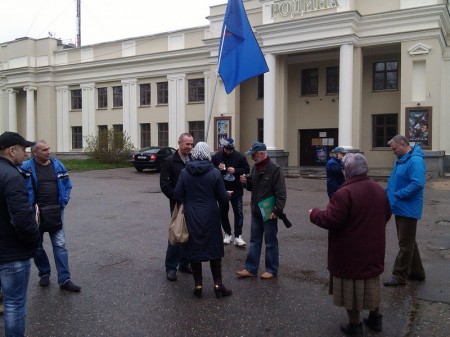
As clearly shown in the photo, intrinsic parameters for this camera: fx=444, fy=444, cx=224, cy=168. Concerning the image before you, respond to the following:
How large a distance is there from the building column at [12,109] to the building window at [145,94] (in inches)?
534

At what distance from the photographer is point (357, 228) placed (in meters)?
4.00

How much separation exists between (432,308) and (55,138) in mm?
37185

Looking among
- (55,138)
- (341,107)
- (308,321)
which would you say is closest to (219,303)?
(308,321)

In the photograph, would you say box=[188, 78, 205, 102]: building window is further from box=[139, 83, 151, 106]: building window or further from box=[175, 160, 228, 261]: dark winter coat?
box=[175, 160, 228, 261]: dark winter coat

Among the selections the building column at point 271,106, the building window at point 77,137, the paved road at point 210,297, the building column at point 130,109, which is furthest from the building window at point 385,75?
the building window at point 77,137

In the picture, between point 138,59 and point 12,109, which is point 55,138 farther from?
point 138,59

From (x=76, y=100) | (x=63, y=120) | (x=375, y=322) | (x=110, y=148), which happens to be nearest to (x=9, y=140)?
(x=375, y=322)

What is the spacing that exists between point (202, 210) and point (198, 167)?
19.5 inches

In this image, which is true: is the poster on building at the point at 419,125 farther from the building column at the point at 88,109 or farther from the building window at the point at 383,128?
the building column at the point at 88,109

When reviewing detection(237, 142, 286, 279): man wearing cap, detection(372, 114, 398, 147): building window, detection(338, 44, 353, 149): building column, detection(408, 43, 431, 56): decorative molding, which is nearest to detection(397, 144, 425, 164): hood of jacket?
detection(237, 142, 286, 279): man wearing cap

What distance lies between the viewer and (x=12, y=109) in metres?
39.2

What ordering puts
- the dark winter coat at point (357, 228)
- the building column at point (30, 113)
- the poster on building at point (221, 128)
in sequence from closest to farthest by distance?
the dark winter coat at point (357, 228) < the poster on building at point (221, 128) < the building column at point (30, 113)

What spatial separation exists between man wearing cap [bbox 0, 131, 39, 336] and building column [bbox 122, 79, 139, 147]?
98.5 feet

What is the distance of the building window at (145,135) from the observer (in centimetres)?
3333
